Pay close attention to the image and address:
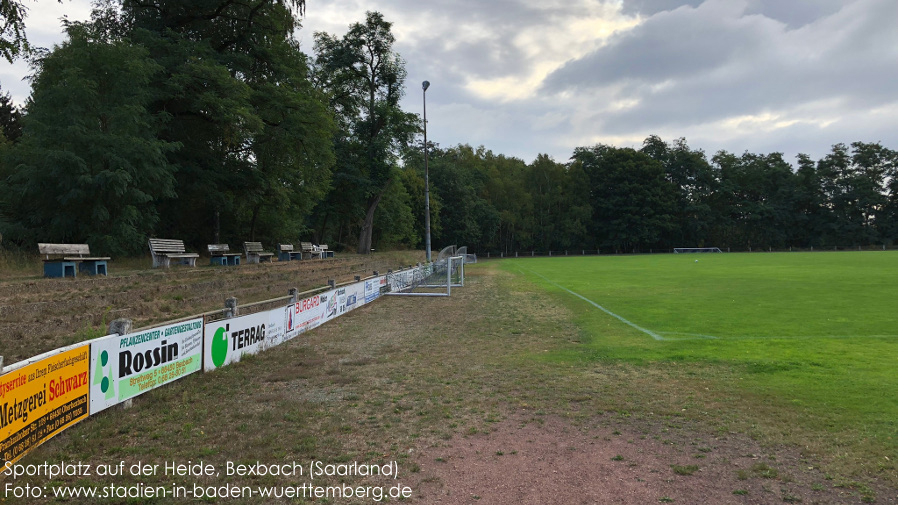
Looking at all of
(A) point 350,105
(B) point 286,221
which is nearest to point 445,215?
(A) point 350,105

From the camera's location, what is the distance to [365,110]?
1545 inches

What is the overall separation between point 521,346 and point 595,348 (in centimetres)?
137

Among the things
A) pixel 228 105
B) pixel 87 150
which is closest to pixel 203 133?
pixel 228 105

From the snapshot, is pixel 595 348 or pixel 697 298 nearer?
pixel 595 348

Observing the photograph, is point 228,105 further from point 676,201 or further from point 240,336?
point 676,201

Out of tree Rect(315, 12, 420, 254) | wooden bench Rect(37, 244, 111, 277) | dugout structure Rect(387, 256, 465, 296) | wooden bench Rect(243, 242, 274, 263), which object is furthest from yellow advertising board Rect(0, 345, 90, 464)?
tree Rect(315, 12, 420, 254)

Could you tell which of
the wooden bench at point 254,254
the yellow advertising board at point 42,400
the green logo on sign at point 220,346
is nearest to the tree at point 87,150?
the wooden bench at point 254,254

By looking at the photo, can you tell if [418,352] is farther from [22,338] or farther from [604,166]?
[604,166]

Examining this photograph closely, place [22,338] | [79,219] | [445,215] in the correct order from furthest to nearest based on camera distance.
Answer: [445,215] < [79,219] < [22,338]

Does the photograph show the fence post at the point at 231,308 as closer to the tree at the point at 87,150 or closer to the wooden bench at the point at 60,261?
the wooden bench at the point at 60,261

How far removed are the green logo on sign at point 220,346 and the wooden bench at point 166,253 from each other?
30.0 ft

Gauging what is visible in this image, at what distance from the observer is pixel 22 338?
719 centimetres

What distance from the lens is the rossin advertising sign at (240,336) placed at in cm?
721

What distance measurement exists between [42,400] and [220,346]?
3.24m
